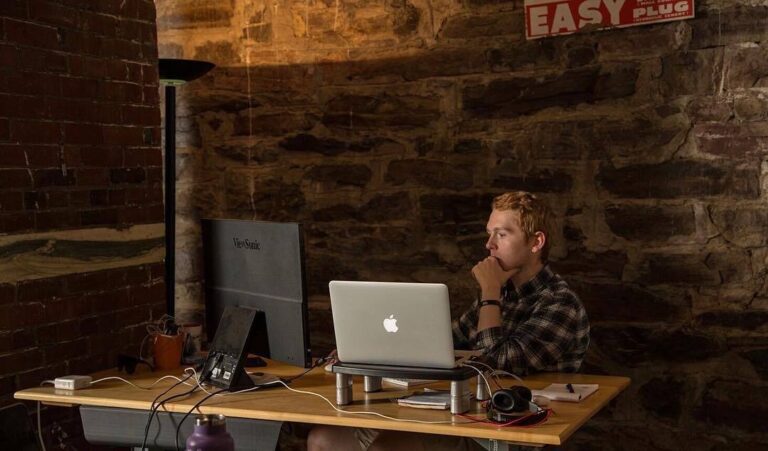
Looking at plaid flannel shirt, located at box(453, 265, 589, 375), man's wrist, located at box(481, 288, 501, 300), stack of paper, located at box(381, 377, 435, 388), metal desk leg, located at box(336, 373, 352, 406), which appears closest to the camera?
metal desk leg, located at box(336, 373, 352, 406)

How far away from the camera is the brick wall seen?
10.6 feet

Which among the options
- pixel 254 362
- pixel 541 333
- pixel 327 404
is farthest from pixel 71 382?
pixel 541 333

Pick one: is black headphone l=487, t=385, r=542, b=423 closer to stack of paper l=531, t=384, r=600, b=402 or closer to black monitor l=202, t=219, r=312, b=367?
stack of paper l=531, t=384, r=600, b=402

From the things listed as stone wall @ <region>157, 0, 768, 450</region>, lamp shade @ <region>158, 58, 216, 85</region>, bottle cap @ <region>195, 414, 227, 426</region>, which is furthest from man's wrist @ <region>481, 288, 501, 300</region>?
lamp shade @ <region>158, 58, 216, 85</region>

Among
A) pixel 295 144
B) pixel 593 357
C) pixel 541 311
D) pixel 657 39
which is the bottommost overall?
pixel 593 357

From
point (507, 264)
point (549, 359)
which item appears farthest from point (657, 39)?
point (549, 359)

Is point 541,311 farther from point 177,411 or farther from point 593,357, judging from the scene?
point 177,411

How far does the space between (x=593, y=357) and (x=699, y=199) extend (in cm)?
72

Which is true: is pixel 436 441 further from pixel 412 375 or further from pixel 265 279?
pixel 265 279

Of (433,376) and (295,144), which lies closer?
(433,376)

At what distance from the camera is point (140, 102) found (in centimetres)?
375

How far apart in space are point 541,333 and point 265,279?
877 mm

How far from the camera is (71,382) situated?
313 cm

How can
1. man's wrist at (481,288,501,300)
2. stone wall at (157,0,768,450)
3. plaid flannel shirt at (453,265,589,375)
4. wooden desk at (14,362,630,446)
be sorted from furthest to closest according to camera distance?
stone wall at (157,0,768,450) → man's wrist at (481,288,501,300) → plaid flannel shirt at (453,265,589,375) → wooden desk at (14,362,630,446)
